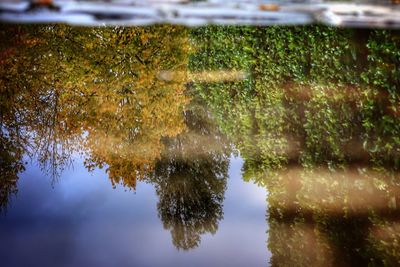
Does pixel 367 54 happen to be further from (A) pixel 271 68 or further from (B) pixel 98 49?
(B) pixel 98 49

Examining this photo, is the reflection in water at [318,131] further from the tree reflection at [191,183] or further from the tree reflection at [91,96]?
the tree reflection at [91,96]

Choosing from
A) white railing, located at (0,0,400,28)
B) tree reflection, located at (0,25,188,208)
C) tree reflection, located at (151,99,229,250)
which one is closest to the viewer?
tree reflection, located at (151,99,229,250)

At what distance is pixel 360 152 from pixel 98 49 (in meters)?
4.76

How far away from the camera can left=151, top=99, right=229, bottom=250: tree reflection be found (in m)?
3.77

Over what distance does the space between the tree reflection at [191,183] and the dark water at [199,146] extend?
2cm

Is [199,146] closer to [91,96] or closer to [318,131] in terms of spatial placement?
[318,131]

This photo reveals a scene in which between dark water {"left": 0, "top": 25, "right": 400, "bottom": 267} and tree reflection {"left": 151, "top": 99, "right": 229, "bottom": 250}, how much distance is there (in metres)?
0.02

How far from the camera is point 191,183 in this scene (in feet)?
14.5

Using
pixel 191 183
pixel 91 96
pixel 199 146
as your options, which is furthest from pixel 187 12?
pixel 191 183

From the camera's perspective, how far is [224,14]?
18.6 ft

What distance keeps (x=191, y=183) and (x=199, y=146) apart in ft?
2.56

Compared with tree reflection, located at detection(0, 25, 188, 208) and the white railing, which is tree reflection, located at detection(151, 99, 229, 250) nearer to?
tree reflection, located at detection(0, 25, 188, 208)

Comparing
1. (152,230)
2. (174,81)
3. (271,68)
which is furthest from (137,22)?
(152,230)

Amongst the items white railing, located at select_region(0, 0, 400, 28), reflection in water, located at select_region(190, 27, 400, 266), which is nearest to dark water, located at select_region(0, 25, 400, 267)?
reflection in water, located at select_region(190, 27, 400, 266)
